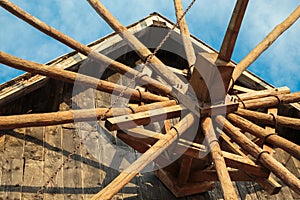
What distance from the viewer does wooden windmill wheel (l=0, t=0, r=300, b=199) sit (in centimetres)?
591

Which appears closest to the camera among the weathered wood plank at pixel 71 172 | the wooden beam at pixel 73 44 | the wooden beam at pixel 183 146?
the wooden beam at pixel 183 146

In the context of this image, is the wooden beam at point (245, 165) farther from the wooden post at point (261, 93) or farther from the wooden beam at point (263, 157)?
the wooden post at point (261, 93)

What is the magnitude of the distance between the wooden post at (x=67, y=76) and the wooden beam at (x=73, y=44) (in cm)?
26

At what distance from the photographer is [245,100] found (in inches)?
292

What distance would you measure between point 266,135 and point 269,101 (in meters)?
1.01

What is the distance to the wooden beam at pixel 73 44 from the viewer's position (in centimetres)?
730

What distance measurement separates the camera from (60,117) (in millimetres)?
5996

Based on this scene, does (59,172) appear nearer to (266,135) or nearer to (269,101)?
(266,135)

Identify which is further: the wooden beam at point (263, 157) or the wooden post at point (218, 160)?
the wooden beam at point (263, 157)

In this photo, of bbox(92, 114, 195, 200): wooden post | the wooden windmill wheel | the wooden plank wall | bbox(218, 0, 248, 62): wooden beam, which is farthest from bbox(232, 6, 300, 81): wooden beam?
the wooden plank wall

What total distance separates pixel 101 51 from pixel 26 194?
3027mm

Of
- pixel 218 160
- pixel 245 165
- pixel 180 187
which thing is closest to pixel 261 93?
pixel 245 165

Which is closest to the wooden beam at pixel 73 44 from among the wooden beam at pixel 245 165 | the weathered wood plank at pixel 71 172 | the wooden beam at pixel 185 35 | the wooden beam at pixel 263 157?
the wooden beam at pixel 185 35

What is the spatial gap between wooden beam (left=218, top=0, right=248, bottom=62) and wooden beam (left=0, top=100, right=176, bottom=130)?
1.09 m
